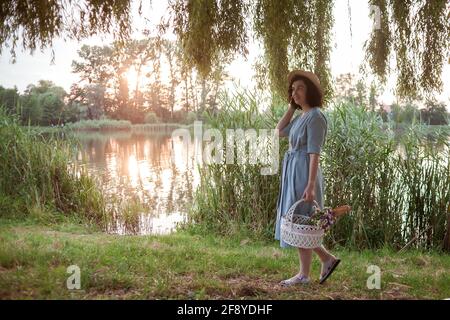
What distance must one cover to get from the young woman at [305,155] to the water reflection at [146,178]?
104 inches

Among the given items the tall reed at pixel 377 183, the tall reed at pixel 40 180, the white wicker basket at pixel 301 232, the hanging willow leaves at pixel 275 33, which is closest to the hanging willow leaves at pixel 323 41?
the hanging willow leaves at pixel 275 33

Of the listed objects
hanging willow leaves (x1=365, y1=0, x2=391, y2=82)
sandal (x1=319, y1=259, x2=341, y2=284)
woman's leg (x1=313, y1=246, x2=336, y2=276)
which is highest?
hanging willow leaves (x1=365, y1=0, x2=391, y2=82)

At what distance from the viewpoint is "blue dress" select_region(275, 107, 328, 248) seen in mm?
2588

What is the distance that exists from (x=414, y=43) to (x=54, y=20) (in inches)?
103

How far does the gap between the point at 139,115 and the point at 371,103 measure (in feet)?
21.9

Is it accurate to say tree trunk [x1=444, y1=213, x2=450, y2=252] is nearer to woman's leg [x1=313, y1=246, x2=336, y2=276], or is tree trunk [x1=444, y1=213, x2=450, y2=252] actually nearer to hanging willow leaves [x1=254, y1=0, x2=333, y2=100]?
hanging willow leaves [x1=254, y1=0, x2=333, y2=100]

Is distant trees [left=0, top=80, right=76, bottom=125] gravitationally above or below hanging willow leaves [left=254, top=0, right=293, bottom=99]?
below

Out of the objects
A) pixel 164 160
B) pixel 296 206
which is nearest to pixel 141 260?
pixel 296 206

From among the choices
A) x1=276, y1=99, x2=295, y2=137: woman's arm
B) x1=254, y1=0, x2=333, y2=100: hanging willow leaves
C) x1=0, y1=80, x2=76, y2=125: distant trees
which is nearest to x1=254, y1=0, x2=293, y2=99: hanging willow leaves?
x1=254, y1=0, x2=333, y2=100: hanging willow leaves

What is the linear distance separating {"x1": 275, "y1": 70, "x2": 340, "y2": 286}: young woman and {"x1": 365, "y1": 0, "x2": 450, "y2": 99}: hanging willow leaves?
40.9 inches

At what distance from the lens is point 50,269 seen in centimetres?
285

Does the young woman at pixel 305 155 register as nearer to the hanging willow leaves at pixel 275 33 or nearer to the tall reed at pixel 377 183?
the hanging willow leaves at pixel 275 33

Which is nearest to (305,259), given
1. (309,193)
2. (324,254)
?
(324,254)

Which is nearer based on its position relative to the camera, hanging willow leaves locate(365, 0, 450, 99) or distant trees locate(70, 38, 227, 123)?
hanging willow leaves locate(365, 0, 450, 99)
